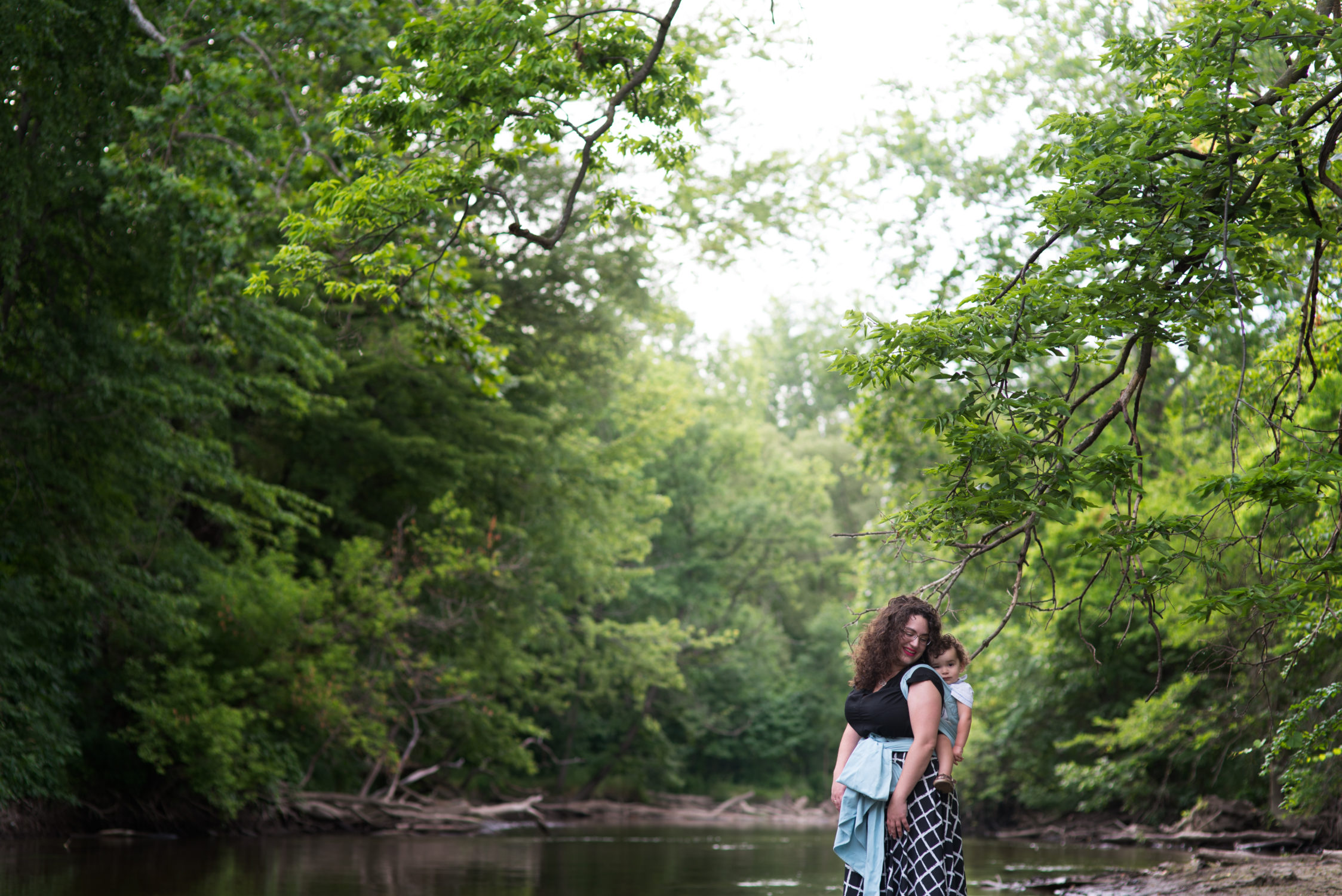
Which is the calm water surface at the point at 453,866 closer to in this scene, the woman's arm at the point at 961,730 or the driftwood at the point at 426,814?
the driftwood at the point at 426,814

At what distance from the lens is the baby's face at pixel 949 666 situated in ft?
17.7

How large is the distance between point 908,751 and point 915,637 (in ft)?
1.62

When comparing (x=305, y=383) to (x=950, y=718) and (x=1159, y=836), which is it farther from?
(x=950, y=718)

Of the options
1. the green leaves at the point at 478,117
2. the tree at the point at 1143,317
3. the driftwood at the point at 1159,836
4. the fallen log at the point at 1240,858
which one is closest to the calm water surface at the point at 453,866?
the driftwood at the point at 1159,836

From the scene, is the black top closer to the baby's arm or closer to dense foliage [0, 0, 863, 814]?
the baby's arm

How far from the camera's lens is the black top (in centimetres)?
518

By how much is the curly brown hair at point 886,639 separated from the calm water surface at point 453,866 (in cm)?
→ 569

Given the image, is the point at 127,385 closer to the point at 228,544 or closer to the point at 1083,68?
the point at 228,544

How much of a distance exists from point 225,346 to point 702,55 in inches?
424

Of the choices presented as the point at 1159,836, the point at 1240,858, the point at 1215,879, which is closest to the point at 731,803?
the point at 1159,836

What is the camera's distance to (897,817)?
5117 mm

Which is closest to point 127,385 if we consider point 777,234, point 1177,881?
point 1177,881

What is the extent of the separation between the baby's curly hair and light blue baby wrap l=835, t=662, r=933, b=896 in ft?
0.30

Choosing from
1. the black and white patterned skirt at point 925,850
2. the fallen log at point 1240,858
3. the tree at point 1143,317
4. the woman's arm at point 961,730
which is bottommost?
the fallen log at point 1240,858
